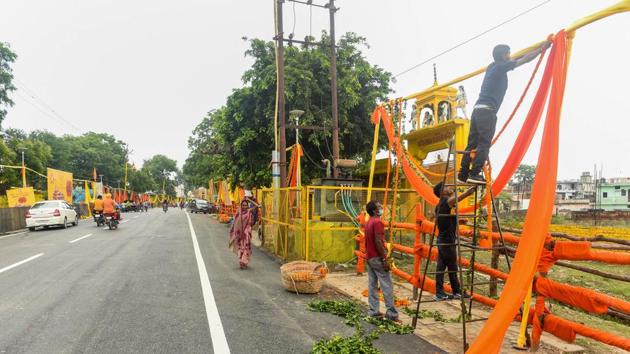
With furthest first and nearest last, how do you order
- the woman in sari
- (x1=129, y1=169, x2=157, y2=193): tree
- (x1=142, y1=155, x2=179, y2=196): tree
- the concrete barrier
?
(x1=142, y1=155, x2=179, y2=196): tree < (x1=129, y1=169, x2=157, y2=193): tree < the concrete barrier < the woman in sari

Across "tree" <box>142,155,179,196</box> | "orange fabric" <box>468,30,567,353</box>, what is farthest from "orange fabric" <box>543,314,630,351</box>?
"tree" <box>142,155,179,196</box>

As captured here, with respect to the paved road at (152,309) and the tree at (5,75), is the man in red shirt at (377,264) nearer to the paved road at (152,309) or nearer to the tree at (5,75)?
the paved road at (152,309)

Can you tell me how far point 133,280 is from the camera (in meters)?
8.47

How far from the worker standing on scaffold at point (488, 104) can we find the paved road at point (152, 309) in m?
2.37

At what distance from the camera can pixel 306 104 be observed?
1750cm

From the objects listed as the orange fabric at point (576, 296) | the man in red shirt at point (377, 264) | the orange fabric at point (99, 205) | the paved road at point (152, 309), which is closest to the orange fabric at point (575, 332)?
the orange fabric at point (576, 296)

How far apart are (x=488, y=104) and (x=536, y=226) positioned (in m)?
1.68

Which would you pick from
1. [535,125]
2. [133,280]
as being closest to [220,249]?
[133,280]

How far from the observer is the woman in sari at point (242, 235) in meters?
10.4

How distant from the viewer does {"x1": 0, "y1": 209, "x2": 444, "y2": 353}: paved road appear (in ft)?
16.4

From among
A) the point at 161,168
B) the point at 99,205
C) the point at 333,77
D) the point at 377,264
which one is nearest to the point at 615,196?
the point at 333,77

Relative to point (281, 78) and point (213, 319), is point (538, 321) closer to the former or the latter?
point (213, 319)

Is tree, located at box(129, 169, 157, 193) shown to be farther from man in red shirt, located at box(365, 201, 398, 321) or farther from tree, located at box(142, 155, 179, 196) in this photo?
man in red shirt, located at box(365, 201, 398, 321)

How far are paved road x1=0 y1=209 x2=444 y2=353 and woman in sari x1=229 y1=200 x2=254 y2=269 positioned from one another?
0.37m
